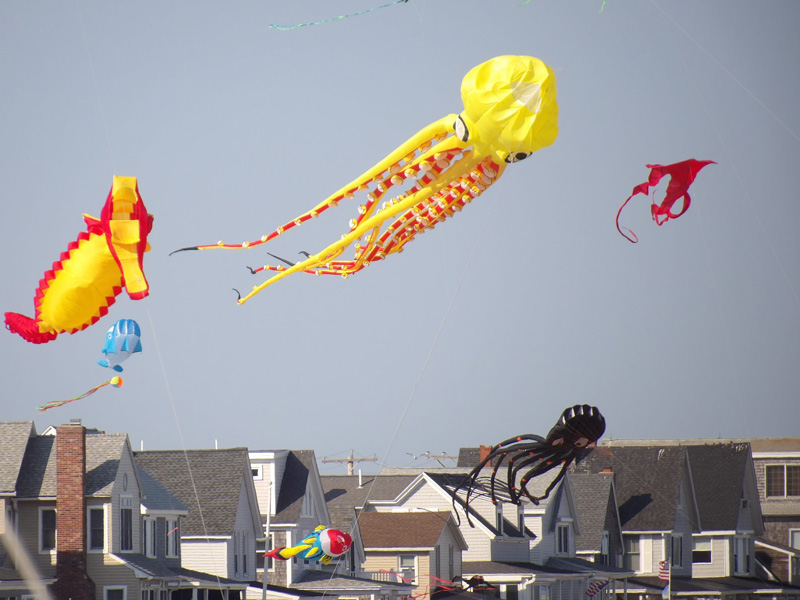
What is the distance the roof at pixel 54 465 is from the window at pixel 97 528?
54cm

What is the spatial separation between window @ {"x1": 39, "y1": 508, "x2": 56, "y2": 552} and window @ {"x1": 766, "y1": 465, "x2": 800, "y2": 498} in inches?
1307

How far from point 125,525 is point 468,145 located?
21.6 meters

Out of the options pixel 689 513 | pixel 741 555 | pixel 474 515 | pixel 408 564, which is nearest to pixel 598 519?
pixel 689 513

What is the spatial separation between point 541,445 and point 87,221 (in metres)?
6.22

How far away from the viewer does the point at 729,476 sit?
49344 mm

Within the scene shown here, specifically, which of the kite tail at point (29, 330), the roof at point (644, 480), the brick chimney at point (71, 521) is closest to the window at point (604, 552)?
the roof at point (644, 480)

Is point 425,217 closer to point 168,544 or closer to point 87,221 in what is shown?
point 87,221

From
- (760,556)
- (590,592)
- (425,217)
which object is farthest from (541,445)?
(760,556)

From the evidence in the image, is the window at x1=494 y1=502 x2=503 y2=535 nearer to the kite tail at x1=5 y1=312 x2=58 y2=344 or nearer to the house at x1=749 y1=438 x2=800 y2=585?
the house at x1=749 y1=438 x2=800 y2=585

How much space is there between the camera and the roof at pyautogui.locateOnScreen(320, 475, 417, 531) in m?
41.1

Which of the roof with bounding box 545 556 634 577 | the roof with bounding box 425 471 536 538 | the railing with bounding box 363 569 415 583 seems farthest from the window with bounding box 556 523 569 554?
the railing with bounding box 363 569 415 583

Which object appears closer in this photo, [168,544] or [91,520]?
[91,520]

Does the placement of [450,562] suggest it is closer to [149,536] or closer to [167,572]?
[149,536]

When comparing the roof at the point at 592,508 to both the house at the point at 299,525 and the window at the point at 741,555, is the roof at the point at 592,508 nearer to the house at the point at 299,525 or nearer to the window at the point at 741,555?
the window at the point at 741,555
